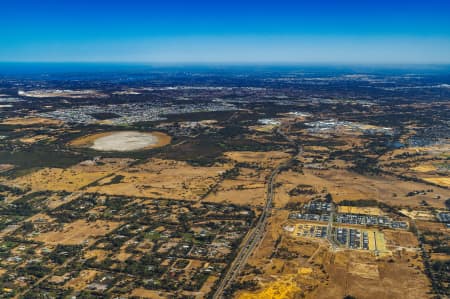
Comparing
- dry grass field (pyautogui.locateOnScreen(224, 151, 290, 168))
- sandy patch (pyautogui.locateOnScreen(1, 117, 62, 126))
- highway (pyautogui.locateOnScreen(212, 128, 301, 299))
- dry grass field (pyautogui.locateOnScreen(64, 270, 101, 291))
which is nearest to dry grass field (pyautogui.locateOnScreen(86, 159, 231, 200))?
dry grass field (pyautogui.locateOnScreen(224, 151, 290, 168))

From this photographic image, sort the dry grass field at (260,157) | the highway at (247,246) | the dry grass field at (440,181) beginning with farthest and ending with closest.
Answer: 1. the dry grass field at (260,157)
2. the dry grass field at (440,181)
3. the highway at (247,246)

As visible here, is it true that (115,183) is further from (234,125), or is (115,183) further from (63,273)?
(234,125)

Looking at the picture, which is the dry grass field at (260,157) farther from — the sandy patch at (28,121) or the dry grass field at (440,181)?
the sandy patch at (28,121)

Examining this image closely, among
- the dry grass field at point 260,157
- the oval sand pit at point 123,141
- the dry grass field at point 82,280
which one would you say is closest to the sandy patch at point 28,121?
the oval sand pit at point 123,141

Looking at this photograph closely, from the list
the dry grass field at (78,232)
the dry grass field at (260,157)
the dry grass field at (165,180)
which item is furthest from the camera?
the dry grass field at (260,157)

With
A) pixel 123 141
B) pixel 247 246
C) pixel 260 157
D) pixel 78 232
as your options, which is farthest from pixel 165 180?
pixel 123 141

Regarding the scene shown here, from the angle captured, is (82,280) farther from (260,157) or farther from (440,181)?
(440,181)

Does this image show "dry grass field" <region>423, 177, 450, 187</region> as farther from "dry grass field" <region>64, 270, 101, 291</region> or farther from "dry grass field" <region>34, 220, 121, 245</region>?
"dry grass field" <region>64, 270, 101, 291</region>

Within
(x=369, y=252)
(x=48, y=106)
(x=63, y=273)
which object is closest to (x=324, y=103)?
(x=48, y=106)
